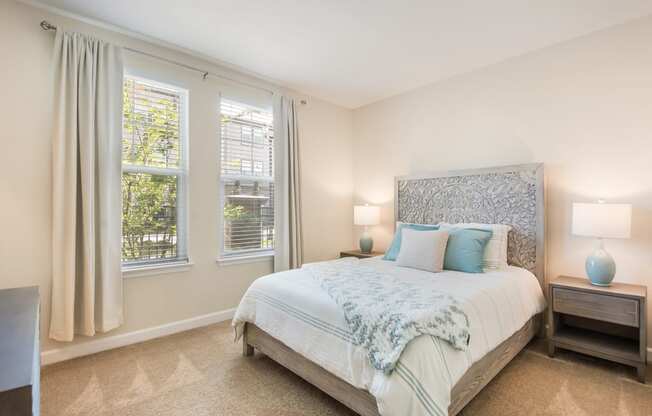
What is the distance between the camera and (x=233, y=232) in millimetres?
3562

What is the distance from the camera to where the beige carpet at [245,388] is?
1.88 m

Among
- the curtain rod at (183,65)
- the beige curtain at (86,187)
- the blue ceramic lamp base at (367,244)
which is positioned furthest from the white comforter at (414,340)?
the curtain rod at (183,65)

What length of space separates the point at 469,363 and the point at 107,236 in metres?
2.78

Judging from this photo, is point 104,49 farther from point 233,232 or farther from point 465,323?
point 465,323

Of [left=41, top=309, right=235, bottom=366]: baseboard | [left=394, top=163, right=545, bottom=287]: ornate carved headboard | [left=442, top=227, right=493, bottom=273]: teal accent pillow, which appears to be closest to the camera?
[left=41, top=309, right=235, bottom=366]: baseboard

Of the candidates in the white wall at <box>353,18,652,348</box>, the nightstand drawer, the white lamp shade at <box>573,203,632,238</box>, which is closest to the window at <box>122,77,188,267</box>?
the white wall at <box>353,18,652,348</box>

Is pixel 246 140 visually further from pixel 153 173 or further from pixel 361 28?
pixel 361 28

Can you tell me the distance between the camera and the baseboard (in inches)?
97.1

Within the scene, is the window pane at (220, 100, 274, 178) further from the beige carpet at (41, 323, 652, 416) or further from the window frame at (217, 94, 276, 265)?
the beige carpet at (41, 323, 652, 416)

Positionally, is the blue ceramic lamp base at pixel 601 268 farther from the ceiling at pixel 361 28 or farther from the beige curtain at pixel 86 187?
the beige curtain at pixel 86 187

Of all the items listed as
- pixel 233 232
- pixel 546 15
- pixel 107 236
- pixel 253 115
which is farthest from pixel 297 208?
pixel 546 15

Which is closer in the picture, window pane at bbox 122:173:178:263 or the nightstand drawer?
the nightstand drawer

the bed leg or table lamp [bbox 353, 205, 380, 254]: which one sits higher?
table lamp [bbox 353, 205, 380, 254]

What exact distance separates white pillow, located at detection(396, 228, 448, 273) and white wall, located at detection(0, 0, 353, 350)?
159 cm
